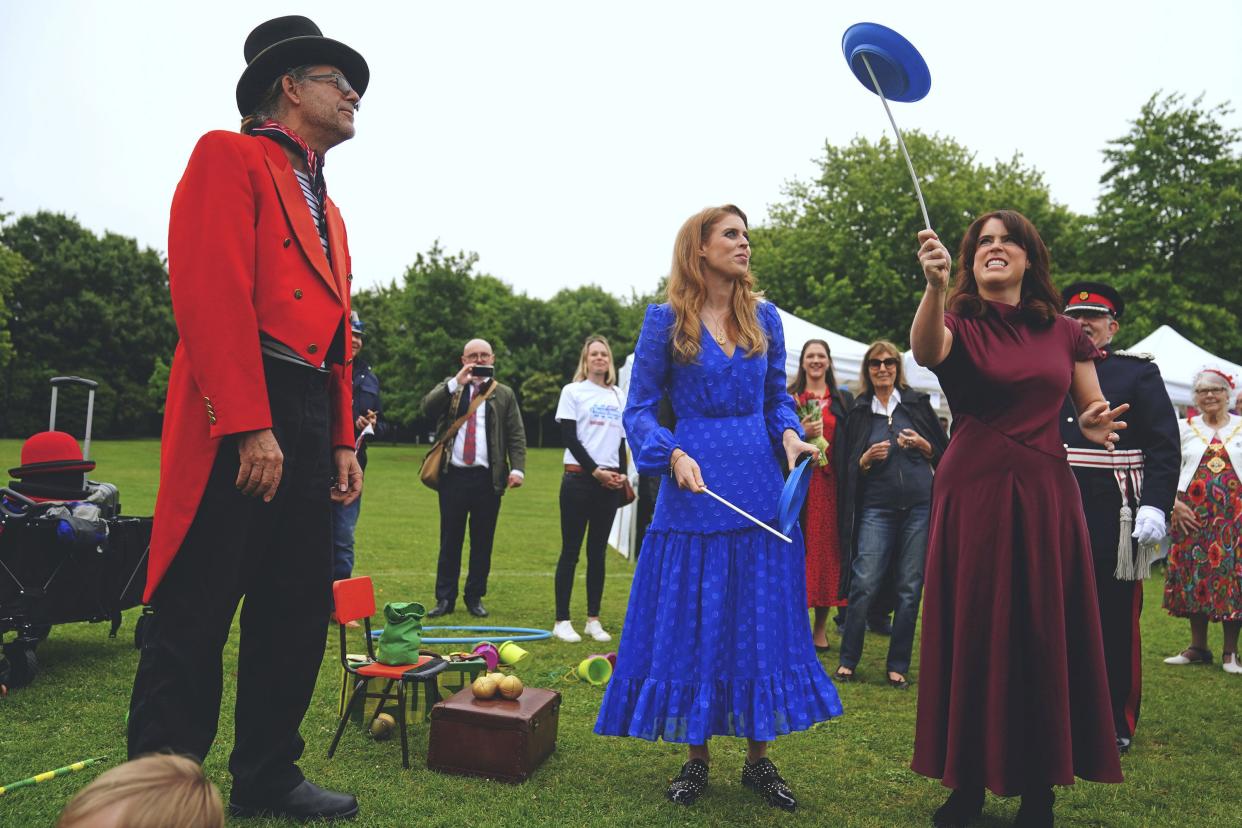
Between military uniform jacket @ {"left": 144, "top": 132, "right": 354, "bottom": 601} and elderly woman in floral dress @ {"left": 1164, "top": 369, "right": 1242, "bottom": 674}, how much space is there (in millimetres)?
6994

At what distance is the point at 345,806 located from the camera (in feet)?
10.5

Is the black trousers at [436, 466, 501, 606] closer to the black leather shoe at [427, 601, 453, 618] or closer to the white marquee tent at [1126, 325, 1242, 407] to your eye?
the black leather shoe at [427, 601, 453, 618]

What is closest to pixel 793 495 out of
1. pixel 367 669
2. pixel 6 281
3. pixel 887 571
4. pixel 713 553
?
pixel 713 553

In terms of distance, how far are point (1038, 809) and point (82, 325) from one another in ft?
170

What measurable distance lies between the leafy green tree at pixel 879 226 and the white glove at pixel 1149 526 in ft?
87.4

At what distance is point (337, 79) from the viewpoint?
3.06m

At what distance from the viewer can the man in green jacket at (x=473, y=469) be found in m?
7.66

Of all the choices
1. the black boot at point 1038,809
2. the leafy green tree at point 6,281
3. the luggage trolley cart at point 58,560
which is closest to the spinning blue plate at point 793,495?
the black boot at point 1038,809

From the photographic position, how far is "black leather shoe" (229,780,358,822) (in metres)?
3.11

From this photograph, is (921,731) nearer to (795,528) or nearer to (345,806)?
(795,528)

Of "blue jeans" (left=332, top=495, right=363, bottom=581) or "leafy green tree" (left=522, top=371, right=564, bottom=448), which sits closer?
"blue jeans" (left=332, top=495, right=363, bottom=581)

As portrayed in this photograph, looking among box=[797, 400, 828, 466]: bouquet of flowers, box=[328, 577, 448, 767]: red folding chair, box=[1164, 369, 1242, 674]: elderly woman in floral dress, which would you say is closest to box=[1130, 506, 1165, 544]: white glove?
box=[797, 400, 828, 466]: bouquet of flowers

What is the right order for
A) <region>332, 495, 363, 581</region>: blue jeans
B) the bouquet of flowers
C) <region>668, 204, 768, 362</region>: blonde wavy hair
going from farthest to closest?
<region>332, 495, 363, 581</region>: blue jeans
the bouquet of flowers
<region>668, 204, 768, 362</region>: blonde wavy hair

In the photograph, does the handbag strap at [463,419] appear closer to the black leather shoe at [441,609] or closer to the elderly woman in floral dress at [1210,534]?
the black leather shoe at [441,609]
